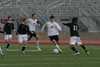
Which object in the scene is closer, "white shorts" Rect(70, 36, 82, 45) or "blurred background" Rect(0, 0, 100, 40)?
"white shorts" Rect(70, 36, 82, 45)

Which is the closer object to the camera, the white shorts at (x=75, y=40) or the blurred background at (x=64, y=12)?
the white shorts at (x=75, y=40)

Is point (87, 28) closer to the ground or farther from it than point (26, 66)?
closer to the ground

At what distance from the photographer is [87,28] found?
34125mm

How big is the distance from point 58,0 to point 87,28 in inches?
283

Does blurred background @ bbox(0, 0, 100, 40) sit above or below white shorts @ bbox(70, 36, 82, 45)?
below

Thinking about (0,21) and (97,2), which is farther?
(97,2)

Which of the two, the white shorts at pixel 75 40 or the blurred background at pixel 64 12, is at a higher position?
the white shorts at pixel 75 40

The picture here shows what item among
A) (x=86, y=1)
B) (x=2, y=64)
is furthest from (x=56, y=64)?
(x=86, y=1)

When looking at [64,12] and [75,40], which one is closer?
[75,40]

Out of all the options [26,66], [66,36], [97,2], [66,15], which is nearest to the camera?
[26,66]

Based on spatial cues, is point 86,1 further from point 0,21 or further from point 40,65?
point 40,65

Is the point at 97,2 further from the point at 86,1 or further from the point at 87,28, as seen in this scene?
the point at 87,28

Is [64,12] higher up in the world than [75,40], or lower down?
lower down

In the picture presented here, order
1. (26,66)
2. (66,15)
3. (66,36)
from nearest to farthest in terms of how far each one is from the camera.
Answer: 1. (26,66)
2. (66,36)
3. (66,15)
